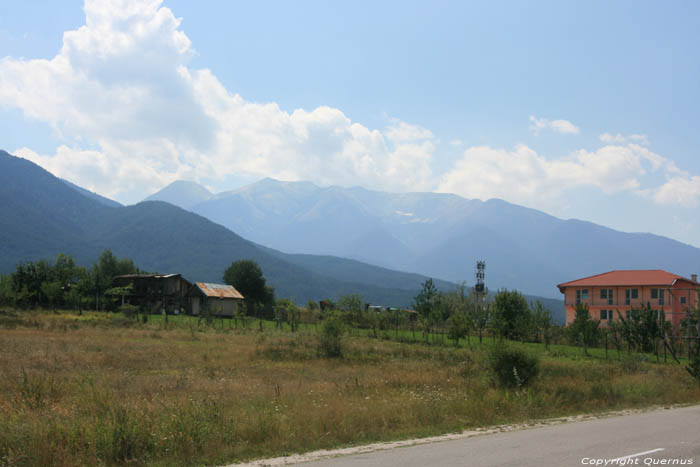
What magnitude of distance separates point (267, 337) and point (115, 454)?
3785cm

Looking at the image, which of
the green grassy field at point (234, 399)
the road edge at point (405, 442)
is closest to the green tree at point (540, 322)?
the green grassy field at point (234, 399)

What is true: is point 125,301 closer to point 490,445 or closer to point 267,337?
point 267,337

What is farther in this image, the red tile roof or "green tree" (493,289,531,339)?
the red tile roof

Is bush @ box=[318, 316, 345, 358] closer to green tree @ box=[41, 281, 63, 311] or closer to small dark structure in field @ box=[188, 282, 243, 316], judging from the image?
green tree @ box=[41, 281, 63, 311]

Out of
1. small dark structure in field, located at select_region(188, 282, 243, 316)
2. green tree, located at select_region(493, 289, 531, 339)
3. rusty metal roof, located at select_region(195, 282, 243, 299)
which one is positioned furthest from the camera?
rusty metal roof, located at select_region(195, 282, 243, 299)

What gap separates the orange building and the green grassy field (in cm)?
5007

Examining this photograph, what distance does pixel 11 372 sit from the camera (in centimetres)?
2006

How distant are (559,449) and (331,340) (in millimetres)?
26953

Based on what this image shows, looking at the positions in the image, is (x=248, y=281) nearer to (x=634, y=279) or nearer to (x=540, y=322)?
(x=540, y=322)

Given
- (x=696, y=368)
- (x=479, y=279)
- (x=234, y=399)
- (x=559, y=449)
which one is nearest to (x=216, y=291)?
(x=479, y=279)

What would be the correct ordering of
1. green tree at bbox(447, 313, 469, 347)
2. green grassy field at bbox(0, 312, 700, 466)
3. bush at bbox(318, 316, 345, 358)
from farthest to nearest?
green tree at bbox(447, 313, 469, 347) → bush at bbox(318, 316, 345, 358) → green grassy field at bbox(0, 312, 700, 466)

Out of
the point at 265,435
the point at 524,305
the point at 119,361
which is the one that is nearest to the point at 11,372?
the point at 119,361

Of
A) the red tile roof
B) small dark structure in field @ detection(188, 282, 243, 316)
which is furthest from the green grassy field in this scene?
small dark structure in field @ detection(188, 282, 243, 316)

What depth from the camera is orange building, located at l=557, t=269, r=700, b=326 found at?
76312 mm
